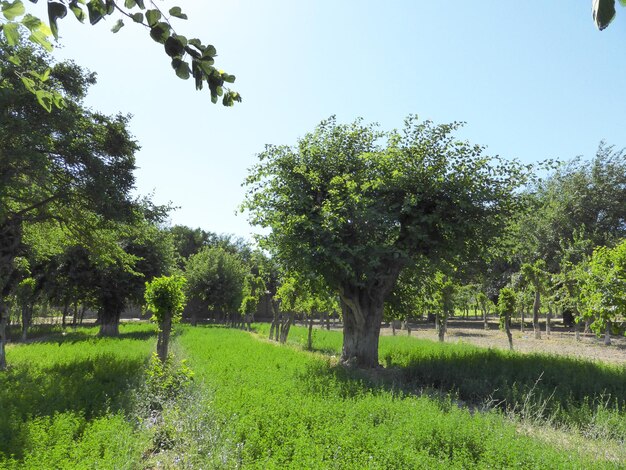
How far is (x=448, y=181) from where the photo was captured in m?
12.6

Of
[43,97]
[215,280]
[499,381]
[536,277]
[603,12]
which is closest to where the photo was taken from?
[603,12]

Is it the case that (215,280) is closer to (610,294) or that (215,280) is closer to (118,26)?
(610,294)

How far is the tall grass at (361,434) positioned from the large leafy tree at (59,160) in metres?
7.85

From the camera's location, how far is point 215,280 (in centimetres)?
4191

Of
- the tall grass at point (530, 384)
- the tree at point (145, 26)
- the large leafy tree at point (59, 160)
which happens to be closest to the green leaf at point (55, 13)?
the tree at point (145, 26)

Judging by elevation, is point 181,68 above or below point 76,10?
below

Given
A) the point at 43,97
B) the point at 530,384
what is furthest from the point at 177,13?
the point at 530,384

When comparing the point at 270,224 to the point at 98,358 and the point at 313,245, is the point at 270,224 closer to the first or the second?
the point at 313,245

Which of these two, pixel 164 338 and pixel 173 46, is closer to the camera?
pixel 173 46

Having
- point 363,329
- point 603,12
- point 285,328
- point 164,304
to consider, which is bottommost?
point 285,328

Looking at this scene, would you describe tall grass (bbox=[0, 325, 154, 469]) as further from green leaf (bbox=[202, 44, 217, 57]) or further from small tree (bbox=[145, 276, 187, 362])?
green leaf (bbox=[202, 44, 217, 57])

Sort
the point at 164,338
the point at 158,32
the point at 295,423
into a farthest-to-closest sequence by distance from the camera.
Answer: the point at 164,338
the point at 295,423
the point at 158,32

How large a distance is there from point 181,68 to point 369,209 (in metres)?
10.3

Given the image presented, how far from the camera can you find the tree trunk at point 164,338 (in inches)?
461
